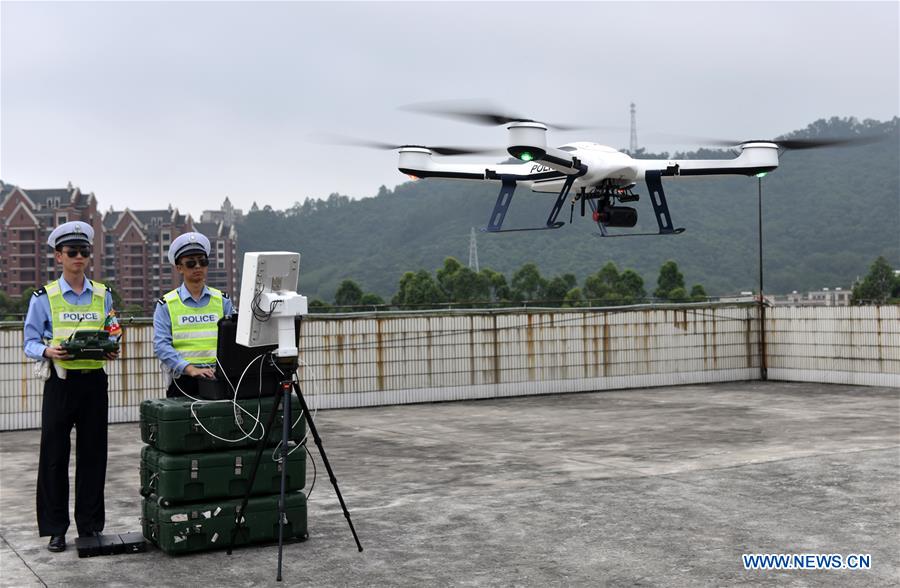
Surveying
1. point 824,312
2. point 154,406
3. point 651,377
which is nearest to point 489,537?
point 154,406

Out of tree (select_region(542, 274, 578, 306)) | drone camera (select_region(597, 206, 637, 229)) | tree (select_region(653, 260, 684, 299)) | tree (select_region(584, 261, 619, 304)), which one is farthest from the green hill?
drone camera (select_region(597, 206, 637, 229))

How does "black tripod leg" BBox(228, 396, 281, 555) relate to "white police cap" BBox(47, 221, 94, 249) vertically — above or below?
below

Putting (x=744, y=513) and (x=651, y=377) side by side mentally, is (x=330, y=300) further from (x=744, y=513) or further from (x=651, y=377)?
(x=744, y=513)

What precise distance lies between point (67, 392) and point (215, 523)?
1.40 m

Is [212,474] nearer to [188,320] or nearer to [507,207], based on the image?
[188,320]

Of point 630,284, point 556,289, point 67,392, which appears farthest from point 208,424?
point 556,289

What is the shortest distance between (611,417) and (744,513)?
906 cm

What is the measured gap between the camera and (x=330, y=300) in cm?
10669

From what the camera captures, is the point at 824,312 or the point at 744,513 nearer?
the point at 744,513

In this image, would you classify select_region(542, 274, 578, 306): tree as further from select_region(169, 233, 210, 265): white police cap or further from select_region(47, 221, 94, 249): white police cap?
select_region(47, 221, 94, 249): white police cap

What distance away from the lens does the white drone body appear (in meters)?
16.2

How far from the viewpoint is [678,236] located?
119m

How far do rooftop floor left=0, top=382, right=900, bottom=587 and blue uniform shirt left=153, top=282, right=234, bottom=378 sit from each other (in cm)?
136

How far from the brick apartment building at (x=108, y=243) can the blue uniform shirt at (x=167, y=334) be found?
97092 millimetres
